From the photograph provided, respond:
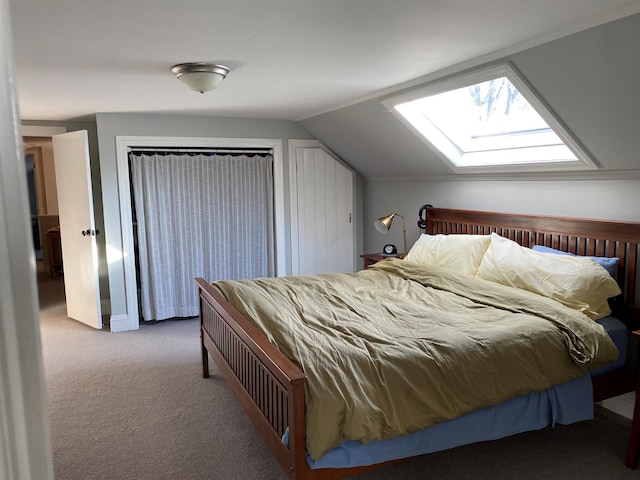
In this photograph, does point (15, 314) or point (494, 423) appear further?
point (494, 423)

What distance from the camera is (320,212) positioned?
18.6 feet

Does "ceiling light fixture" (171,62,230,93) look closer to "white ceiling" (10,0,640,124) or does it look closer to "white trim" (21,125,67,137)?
"white ceiling" (10,0,640,124)

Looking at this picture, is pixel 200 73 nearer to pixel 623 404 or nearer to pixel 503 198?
pixel 503 198

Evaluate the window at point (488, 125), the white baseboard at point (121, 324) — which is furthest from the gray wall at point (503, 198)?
the white baseboard at point (121, 324)

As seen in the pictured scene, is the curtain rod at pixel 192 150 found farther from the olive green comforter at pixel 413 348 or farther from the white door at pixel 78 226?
the olive green comforter at pixel 413 348

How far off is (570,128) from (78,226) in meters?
4.33

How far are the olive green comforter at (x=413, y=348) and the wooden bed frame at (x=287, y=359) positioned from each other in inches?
3.6

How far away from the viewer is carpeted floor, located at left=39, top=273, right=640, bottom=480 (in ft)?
8.37

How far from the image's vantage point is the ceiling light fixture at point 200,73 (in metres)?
2.91

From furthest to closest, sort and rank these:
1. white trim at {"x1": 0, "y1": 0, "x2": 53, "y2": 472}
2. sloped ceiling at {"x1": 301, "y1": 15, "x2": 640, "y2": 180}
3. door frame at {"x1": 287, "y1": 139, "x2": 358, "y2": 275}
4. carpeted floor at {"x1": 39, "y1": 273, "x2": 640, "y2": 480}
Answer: door frame at {"x1": 287, "y1": 139, "x2": 358, "y2": 275} → carpeted floor at {"x1": 39, "y1": 273, "x2": 640, "y2": 480} → sloped ceiling at {"x1": 301, "y1": 15, "x2": 640, "y2": 180} → white trim at {"x1": 0, "y1": 0, "x2": 53, "y2": 472}

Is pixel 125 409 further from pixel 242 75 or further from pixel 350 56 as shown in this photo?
pixel 350 56

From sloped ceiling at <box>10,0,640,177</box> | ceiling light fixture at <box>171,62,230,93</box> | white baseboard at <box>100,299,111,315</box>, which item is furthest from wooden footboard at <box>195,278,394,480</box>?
white baseboard at <box>100,299,111,315</box>

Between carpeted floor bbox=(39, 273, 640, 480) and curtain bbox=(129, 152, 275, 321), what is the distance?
47.6 inches

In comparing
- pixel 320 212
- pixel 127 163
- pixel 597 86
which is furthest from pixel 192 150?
pixel 597 86
